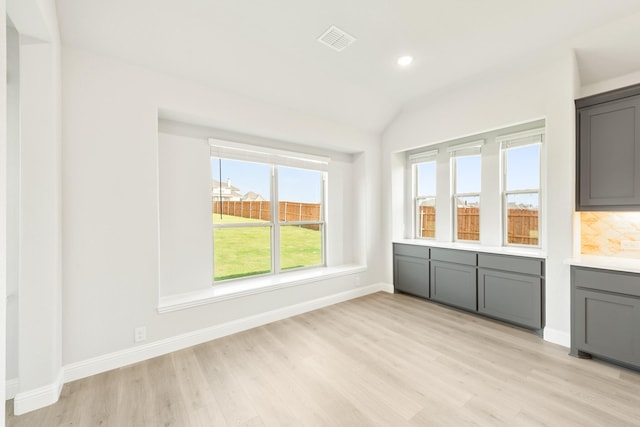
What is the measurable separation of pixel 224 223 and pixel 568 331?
3935 millimetres

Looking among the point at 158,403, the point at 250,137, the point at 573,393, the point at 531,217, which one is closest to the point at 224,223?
the point at 250,137

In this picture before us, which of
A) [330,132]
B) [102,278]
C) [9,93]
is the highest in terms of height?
[330,132]

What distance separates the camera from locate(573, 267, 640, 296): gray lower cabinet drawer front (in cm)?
221

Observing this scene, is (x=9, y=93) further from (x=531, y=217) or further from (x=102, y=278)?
(x=531, y=217)

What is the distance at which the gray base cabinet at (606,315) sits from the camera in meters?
2.21

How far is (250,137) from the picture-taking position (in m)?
3.54

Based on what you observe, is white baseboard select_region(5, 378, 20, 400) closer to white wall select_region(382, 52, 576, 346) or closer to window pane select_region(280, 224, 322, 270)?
window pane select_region(280, 224, 322, 270)

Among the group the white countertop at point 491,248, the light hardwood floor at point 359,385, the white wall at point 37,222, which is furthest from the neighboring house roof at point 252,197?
the white countertop at point 491,248

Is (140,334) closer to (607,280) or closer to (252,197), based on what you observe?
(252,197)

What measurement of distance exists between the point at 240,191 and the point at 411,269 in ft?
9.35

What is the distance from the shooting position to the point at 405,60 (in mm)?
2945

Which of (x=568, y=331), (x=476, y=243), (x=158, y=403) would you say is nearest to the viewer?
(x=158, y=403)

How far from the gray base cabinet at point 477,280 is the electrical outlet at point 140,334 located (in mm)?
3498

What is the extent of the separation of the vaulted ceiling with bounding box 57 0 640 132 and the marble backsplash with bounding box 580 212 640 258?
4.85ft
